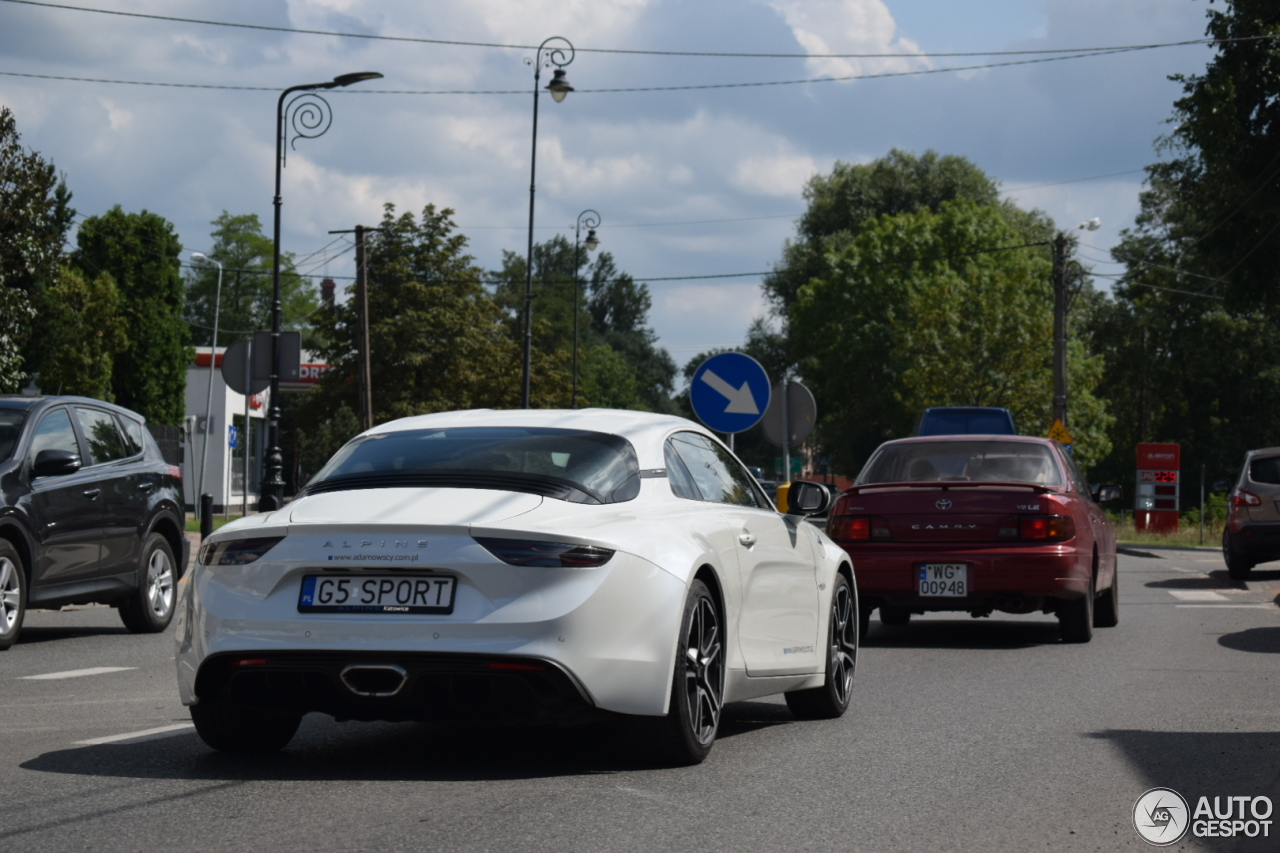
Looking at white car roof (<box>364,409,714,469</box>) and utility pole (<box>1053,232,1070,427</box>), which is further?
utility pole (<box>1053,232,1070,427</box>)

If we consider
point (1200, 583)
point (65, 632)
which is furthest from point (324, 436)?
point (65, 632)

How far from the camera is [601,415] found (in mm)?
7297

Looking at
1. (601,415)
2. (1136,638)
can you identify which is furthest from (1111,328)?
(601,415)

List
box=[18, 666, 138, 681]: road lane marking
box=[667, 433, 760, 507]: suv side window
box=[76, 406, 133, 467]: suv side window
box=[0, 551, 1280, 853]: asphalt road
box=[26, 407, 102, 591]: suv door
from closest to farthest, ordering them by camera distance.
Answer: box=[0, 551, 1280, 853]: asphalt road < box=[667, 433, 760, 507]: suv side window < box=[18, 666, 138, 681]: road lane marking < box=[26, 407, 102, 591]: suv door < box=[76, 406, 133, 467]: suv side window

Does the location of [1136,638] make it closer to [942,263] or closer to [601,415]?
[601,415]

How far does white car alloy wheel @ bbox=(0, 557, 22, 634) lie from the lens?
11.6m


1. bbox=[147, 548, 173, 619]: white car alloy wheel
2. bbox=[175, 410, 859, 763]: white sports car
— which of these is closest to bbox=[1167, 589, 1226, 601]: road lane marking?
bbox=[147, 548, 173, 619]: white car alloy wheel

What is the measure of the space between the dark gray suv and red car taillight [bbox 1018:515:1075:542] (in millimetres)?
6754

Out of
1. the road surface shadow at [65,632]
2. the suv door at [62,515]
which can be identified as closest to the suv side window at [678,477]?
the suv door at [62,515]

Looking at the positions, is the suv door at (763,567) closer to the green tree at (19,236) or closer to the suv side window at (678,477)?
the suv side window at (678,477)

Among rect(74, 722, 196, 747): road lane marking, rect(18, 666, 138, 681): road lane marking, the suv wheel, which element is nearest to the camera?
rect(74, 722, 196, 747): road lane marking

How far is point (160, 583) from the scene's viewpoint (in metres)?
13.8

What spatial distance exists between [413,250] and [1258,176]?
41.0m

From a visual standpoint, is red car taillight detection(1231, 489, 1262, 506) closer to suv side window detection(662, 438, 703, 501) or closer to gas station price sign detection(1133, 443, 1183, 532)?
suv side window detection(662, 438, 703, 501)
